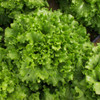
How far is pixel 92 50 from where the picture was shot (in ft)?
12.9

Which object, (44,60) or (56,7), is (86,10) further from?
(44,60)

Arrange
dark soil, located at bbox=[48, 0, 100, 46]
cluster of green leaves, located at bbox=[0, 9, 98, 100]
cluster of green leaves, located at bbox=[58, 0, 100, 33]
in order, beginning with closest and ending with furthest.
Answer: cluster of green leaves, located at bbox=[0, 9, 98, 100] < cluster of green leaves, located at bbox=[58, 0, 100, 33] < dark soil, located at bbox=[48, 0, 100, 46]

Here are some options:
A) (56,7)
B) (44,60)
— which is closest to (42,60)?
(44,60)

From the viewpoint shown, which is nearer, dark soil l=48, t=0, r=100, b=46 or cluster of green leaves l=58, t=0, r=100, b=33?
cluster of green leaves l=58, t=0, r=100, b=33

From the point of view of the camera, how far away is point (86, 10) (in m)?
4.58

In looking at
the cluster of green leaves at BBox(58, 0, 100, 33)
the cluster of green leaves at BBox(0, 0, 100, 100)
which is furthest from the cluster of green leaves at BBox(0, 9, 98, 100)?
the cluster of green leaves at BBox(58, 0, 100, 33)

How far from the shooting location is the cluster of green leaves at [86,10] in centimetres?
450

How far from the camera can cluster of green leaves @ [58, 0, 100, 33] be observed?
14.8 ft

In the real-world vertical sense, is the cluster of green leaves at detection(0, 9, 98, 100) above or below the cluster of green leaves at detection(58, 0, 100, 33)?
below

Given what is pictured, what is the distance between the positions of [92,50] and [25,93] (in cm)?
200

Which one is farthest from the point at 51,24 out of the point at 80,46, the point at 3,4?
the point at 3,4

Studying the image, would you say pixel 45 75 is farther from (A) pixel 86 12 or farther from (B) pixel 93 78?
(A) pixel 86 12

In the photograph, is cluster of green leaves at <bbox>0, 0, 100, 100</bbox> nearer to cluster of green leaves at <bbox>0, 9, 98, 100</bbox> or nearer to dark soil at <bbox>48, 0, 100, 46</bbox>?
cluster of green leaves at <bbox>0, 9, 98, 100</bbox>

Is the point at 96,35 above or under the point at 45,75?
above
